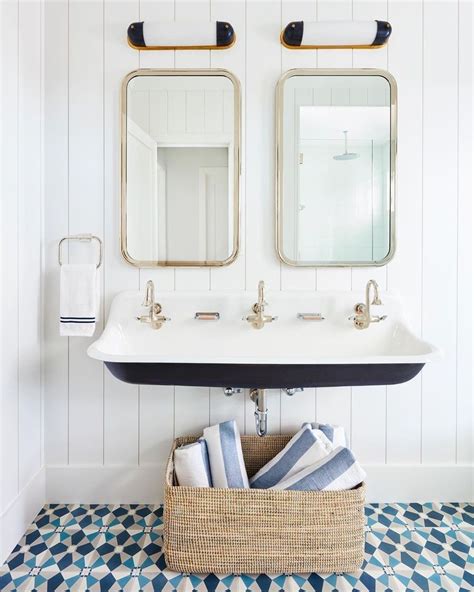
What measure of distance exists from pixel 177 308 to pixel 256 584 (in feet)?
3.16

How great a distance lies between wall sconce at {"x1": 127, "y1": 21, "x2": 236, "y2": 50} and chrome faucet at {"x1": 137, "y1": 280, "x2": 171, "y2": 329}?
93 cm

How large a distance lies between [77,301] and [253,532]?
3.36ft

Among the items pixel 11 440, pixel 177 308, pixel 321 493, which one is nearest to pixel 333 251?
pixel 177 308

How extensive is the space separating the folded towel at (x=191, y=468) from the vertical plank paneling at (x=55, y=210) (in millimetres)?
Answer: 575

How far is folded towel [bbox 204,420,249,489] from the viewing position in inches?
54.7

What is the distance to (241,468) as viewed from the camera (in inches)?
56.3

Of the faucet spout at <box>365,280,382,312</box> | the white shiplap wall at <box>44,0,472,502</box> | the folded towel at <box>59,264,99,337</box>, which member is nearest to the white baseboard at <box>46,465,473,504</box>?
the white shiplap wall at <box>44,0,472,502</box>

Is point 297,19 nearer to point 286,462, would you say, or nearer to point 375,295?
point 375,295

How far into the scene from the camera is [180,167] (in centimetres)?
159

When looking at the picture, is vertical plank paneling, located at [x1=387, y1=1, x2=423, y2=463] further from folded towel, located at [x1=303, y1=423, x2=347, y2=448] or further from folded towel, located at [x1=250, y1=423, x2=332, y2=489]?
folded towel, located at [x1=250, y1=423, x2=332, y2=489]

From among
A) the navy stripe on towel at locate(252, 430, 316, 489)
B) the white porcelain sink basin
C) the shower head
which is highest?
the shower head

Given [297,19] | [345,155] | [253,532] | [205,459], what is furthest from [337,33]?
[253,532]

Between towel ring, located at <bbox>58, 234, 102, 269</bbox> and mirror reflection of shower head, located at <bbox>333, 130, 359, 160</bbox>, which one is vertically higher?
mirror reflection of shower head, located at <bbox>333, 130, 359, 160</bbox>

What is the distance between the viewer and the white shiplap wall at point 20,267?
4.43ft
